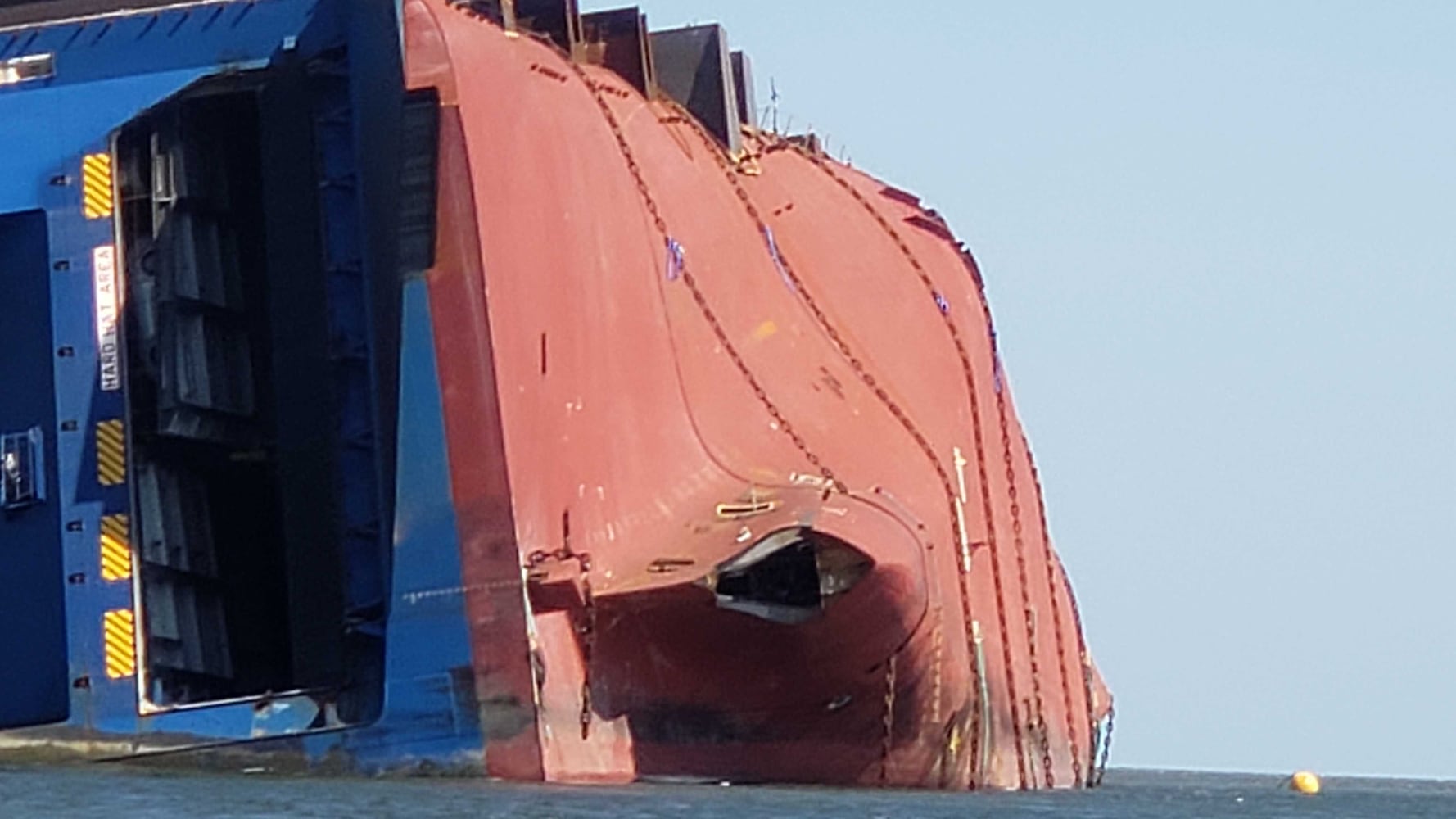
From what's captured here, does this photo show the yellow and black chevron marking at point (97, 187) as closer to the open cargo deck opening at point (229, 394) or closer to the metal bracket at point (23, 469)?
the open cargo deck opening at point (229, 394)

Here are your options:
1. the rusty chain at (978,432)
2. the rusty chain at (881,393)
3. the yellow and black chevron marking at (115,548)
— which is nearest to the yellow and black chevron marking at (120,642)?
the yellow and black chevron marking at (115,548)

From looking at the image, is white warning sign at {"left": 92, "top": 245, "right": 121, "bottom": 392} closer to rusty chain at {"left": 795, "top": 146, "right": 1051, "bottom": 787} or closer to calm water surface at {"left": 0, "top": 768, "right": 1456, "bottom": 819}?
calm water surface at {"left": 0, "top": 768, "right": 1456, "bottom": 819}

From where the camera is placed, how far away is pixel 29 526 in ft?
75.9

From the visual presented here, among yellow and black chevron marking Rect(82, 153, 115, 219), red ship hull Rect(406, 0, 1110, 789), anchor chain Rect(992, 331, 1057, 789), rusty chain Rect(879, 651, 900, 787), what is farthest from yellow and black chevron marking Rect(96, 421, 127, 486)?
anchor chain Rect(992, 331, 1057, 789)

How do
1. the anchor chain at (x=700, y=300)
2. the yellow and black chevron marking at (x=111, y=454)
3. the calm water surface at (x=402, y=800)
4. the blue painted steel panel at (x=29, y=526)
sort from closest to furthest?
the calm water surface at (x=402, y=800)
the yellow and black chevron marking at (x=111, y=454)
the blue painted steel panel at (x=29, y=526)
the anchor chain at (x=700, y=300)

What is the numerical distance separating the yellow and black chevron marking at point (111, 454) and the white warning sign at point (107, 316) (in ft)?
0.92

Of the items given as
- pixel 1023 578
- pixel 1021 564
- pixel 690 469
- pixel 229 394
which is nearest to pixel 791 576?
pixel 690 469

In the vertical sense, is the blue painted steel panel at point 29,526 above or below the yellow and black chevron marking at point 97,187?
below

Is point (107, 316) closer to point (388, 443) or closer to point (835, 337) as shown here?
point (388, 443)

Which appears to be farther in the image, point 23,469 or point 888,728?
point 888,728

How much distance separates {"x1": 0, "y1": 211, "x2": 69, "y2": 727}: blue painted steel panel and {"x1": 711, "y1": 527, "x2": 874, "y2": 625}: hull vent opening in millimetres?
5059

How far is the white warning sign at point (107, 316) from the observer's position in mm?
22812

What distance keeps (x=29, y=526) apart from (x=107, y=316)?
65.1 inches

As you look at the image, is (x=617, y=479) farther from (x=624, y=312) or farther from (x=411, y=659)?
(x=411, y=659)
